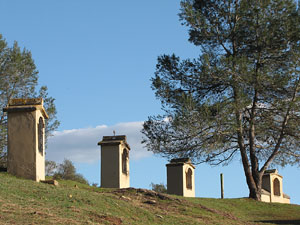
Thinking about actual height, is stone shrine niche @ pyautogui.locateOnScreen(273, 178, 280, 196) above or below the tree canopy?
below

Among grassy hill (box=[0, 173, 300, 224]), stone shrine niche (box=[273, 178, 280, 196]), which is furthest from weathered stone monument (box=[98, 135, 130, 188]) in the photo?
stone shrine niche (box=[273, 178, 280, 196])

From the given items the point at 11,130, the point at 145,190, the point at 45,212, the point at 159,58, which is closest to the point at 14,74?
the point at 159,58

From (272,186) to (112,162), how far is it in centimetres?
1302

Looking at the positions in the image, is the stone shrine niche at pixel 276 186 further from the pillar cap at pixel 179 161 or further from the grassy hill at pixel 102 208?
the grassy hill at pixel 102 208

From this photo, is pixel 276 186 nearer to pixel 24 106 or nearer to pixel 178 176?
pixel 178 176

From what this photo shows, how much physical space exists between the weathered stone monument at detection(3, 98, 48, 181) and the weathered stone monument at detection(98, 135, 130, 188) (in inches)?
246

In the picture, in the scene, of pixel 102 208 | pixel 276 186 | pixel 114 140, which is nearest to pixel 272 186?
pixel 276 186

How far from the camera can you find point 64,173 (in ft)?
139

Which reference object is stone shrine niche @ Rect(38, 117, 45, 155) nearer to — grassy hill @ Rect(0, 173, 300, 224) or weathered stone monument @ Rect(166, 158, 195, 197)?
grassy hill @ Rect(0, 173, 300, 224)

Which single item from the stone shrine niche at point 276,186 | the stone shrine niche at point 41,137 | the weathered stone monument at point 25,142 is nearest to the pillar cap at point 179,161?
the stone shrine niche at point 276,186

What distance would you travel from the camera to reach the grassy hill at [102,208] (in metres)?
12.7

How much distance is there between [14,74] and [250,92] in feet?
45.2

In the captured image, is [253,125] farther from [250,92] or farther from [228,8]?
[228,8]

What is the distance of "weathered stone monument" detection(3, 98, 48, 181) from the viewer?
19.2m
